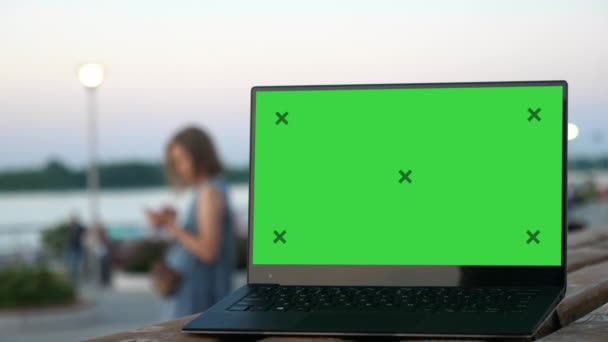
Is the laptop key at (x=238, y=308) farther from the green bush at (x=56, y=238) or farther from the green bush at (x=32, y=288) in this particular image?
the green bush at (x=56, y=238)

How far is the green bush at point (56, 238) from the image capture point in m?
23.0

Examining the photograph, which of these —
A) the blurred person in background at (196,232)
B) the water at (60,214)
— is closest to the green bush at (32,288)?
the water at (60,214)

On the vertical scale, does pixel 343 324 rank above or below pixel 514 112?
below

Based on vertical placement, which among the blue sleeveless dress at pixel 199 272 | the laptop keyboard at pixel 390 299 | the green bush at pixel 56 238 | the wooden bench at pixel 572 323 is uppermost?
the laptop keyboard at pixel 390 299

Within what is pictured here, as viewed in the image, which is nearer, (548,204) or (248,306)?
(248,306)

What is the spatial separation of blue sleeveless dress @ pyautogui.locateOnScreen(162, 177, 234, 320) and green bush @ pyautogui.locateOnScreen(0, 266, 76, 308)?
42.5ft

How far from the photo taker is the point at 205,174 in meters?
5.16

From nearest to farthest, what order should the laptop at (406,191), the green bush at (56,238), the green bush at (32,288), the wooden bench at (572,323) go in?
the wooden bench at (572,323) < the laptop at (406,191) < the green bush at (32,288) < the green bush at (56,238)

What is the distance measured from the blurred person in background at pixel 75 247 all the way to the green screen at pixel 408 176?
21.4 m

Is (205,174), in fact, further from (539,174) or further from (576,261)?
(539,174)

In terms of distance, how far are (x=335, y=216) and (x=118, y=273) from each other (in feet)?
71.0

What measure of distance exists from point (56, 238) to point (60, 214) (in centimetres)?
120

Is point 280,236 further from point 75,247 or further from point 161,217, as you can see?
point 75,247

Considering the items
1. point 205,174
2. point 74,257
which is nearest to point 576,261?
point 205,174
